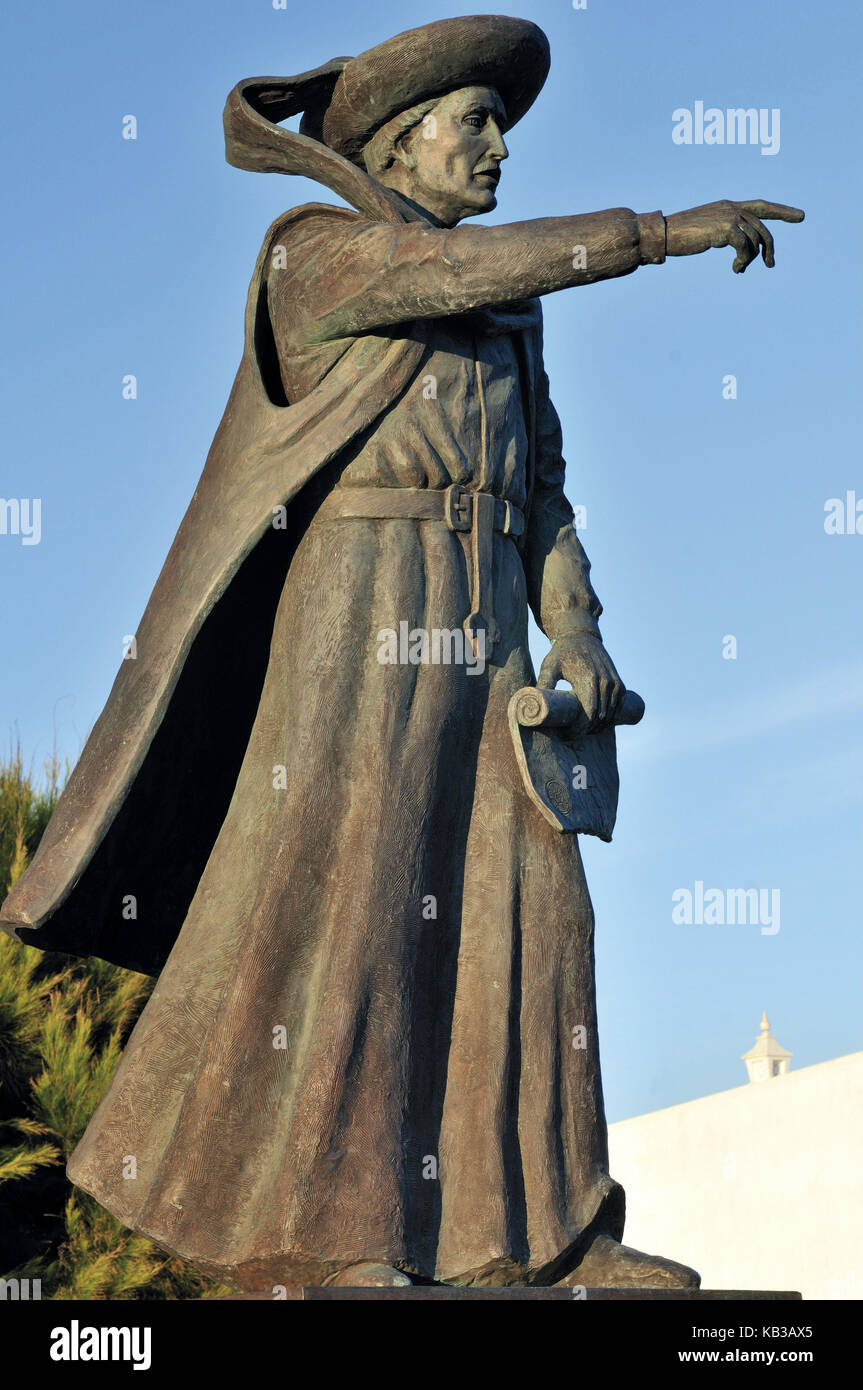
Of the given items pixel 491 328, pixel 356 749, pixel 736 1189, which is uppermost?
pixel 491 328

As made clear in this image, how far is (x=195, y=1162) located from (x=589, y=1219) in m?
1.08

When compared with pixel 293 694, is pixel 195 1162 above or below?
below

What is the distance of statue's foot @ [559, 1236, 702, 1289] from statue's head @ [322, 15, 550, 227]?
3043 millimetres

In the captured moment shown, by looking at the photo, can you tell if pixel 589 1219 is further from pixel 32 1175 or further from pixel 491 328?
pixel 32 1175

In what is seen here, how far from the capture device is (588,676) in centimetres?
596

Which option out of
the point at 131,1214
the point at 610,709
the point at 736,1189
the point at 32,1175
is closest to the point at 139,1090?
the point at 131,1214

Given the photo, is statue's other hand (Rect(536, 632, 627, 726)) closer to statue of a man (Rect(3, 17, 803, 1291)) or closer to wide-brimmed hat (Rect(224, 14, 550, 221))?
statue of a man (Rect(3, 17, 803, 1291))

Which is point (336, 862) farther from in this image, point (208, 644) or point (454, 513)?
point (454, 513)

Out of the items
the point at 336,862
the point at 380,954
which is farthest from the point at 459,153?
the point at 380,954

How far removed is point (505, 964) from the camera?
222 inches

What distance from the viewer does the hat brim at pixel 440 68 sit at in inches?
234

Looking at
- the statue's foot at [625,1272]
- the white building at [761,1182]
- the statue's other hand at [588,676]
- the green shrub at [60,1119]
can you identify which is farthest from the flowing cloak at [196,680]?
the white building at [761,1182]

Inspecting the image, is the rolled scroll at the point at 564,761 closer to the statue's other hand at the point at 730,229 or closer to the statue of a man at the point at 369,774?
the statue of a man at the point at 369,774

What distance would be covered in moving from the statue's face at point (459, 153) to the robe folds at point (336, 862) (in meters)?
0.36
